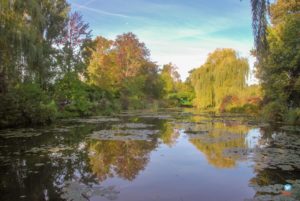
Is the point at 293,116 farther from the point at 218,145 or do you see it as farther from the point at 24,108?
the point at 24,108

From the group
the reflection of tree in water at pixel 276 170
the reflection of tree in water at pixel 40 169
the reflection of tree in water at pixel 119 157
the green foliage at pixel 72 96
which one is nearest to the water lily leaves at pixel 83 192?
the reflection of tree in water at pixel 40 169

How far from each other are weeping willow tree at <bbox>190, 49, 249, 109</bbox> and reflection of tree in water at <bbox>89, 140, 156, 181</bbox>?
18.5 metres

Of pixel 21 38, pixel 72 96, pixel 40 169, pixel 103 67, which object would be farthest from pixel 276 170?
pixel 103 67

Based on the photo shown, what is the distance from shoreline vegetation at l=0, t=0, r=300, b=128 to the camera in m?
9.81

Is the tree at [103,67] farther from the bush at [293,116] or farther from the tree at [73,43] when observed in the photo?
the bush at [293,116]

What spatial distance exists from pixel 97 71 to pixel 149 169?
2275cm

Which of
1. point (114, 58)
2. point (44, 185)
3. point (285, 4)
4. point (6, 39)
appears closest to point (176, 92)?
point (114, 58)

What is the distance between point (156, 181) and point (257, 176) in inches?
78.7

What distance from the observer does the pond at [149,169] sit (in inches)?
195

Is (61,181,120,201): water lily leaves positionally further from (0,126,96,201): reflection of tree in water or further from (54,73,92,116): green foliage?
(54,73,92,116): green foliage

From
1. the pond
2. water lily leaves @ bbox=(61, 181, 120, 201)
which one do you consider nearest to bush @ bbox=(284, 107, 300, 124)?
the pond

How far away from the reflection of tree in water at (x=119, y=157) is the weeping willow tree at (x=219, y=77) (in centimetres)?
1853

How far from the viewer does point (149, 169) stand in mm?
6711

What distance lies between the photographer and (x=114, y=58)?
3681cm
